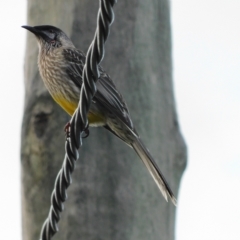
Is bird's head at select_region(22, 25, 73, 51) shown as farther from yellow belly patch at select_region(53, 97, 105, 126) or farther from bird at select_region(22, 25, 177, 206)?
yellow belly patch at select_region(53, 97, 105, 126)

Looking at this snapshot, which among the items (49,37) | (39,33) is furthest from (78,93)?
(39,33)

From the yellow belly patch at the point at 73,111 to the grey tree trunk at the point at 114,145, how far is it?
17 centimetres

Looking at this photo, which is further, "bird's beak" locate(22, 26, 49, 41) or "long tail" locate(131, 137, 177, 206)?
"bird's beak" locate(22, 26, 49, 41)

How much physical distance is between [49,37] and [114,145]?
1.21m

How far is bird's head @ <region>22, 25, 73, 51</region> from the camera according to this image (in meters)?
6.79

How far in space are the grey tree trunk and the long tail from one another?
32 centimetres

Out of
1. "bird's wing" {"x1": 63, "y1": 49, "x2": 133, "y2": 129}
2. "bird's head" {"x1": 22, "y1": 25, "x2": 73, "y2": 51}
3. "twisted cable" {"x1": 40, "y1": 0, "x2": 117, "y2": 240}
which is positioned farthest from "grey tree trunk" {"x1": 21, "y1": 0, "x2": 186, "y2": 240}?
"twisted cable" {"x1": 40, "y1": 0, "x2": 117, "y2": 240}

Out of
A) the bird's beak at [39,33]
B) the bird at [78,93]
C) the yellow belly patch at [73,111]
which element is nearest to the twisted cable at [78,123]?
the bird at [78,93]

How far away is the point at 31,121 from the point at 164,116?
116 centimetres

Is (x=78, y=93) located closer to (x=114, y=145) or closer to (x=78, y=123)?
(x=114, y=145)

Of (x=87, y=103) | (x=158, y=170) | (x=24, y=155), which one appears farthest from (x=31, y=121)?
(x=87, y=103)

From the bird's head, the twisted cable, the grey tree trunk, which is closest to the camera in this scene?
the twisted cable

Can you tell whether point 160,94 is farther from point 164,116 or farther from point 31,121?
point 31,121

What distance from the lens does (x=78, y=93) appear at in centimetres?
627
